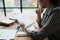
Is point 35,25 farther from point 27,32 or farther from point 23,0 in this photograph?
point 23,0

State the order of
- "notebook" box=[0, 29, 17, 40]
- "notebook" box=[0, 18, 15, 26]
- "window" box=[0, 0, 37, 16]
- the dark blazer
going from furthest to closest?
"window" box=[0, 0, 37, 16], "notebook" box=[0, 18, 15, 26], "notebook" box=[0, 29, 17, 40], the dark blazer

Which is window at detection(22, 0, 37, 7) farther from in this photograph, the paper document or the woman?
the woman

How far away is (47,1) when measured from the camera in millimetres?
1352

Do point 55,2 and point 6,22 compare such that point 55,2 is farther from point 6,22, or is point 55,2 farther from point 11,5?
point 11,5

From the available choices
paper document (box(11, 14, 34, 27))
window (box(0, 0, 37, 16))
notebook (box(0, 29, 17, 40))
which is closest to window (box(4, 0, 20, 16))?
window (box(0, 0, 37, 16))

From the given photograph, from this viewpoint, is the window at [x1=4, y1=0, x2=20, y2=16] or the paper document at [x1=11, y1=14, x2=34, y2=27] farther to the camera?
the window at [x1=4, y1=0, x2=20, y2=16]

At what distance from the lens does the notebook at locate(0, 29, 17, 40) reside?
1404 millimetres

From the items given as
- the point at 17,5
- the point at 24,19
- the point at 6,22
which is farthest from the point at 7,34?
the point at 17,5

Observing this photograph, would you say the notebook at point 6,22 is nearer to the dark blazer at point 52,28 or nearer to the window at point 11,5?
the dark blazer at point 52,28

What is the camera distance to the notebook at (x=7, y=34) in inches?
55.3

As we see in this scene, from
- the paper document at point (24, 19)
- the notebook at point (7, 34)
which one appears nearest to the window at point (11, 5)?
the paper document at point (24, 19)

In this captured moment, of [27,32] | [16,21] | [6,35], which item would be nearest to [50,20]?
[27,32]

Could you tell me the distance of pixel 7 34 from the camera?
1.46 metres

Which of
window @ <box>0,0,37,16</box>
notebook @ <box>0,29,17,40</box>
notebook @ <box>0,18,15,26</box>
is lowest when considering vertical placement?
notebook @ <box>0,29,17,40</box>
